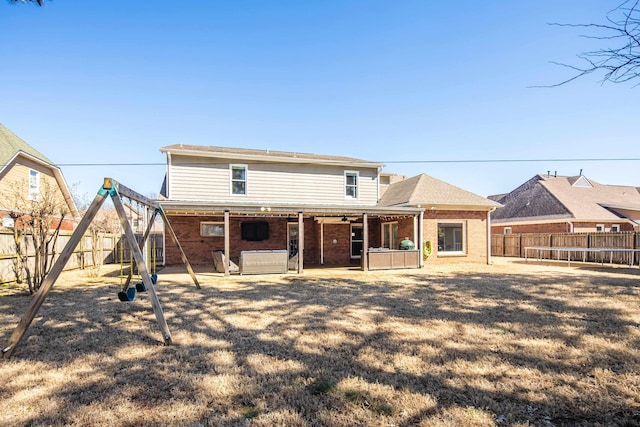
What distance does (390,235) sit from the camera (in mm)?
18312

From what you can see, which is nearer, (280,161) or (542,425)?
(542,425)

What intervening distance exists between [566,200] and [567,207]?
1281 millimetres

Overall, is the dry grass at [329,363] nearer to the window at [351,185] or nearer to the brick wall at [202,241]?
the brick wall at [202,241]

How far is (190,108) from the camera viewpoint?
17.4 meters

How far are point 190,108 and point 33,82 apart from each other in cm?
638

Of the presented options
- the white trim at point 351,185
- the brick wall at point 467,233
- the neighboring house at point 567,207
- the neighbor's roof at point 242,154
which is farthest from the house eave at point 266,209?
the neighboring house at point 567,207

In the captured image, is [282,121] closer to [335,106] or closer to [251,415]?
[335,106]

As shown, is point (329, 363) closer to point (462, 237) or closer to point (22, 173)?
point (462, 237)

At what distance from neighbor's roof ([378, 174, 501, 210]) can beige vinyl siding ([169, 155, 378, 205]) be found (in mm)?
1720

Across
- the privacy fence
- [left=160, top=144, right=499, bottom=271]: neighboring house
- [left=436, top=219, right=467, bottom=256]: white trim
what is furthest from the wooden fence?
the privacy fence

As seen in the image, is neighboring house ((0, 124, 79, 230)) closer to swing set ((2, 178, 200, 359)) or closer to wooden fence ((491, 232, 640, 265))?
swing set ((2, 178, 200, 359))

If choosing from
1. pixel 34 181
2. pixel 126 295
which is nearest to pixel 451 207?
pixel 126 295

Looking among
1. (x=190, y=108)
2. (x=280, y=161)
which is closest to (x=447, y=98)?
(x=280, y=161)

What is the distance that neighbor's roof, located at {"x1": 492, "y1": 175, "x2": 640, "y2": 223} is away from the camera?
2330 centimetres
